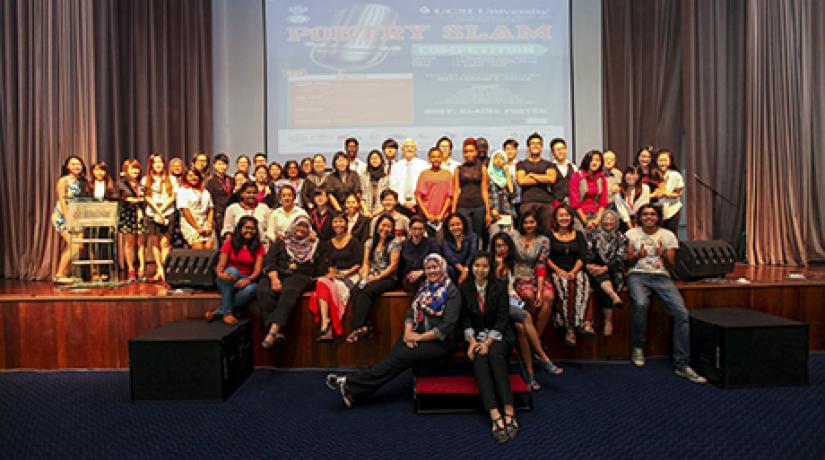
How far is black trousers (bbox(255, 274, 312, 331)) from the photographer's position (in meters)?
3.83

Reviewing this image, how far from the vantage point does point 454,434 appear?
2.81 meters

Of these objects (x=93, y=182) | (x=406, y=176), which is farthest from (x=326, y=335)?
(x=93, y=182)

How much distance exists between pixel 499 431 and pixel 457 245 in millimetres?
1551

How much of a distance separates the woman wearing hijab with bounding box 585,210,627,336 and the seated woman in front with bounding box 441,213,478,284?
36.7 inches

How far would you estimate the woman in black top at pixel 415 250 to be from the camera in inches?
154

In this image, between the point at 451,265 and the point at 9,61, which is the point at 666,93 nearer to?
the point at 451,265

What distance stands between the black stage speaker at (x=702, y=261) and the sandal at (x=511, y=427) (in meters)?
2.40

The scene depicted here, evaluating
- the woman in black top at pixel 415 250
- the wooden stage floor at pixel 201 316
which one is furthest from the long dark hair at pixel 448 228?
the wooden stage floor at pixel 201 316

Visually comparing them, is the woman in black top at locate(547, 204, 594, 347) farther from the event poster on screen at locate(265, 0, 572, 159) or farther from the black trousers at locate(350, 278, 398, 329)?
the event poster on screen at locate(265, 0, 572, 159)

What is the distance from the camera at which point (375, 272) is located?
4.07 metres

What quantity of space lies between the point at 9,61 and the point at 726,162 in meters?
8.71

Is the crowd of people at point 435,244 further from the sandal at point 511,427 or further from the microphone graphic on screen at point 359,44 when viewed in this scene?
the microphone graphic on screen at point 359,44

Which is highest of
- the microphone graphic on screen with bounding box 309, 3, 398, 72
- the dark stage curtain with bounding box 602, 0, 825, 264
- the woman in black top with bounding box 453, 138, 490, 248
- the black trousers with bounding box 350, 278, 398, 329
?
the microphone graphic on screen with bounding box 309, 3, 398, 72

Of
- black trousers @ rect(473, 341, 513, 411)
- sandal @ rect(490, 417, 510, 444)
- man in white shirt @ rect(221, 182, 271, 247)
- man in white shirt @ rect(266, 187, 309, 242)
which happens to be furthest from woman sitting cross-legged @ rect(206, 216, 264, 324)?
sandal @ rect(490, 417, 510, 444)
